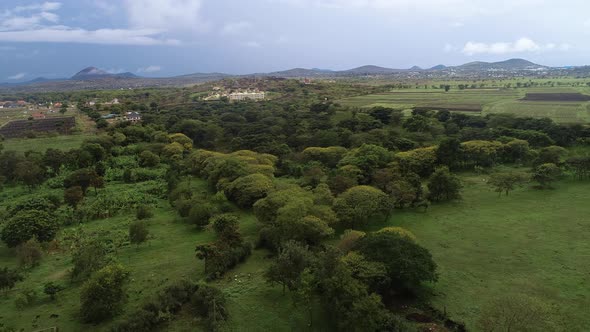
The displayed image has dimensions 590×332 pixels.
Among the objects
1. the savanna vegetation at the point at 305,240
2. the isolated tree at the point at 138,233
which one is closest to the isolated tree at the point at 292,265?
the savanna vegetation at the point at 305,240

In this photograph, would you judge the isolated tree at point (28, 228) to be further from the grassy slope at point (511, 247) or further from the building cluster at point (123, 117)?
the building cluster at point (123, 117)

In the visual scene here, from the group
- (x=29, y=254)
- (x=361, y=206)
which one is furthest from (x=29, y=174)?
(x=361, y=206)

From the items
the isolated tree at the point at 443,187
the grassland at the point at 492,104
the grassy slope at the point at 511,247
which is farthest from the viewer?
the grassland at the point at 492,104

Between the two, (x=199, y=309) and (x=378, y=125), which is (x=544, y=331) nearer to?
(x=199, y=309)

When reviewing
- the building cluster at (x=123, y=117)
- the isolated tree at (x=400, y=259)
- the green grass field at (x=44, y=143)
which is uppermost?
the building cluster at (x=123, y=117)

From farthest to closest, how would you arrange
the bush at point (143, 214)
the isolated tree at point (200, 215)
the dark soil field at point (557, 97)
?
the dark soil field at point (557, 97) → the bush at point (143, 214) → the isolated tree at point (200, 215)

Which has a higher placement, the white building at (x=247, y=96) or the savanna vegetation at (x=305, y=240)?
the white building at (x=247, y=96)

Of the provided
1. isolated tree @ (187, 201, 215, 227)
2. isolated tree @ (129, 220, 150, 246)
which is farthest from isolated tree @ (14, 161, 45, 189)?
isolated tree @ (187, 201, 215, 227)
